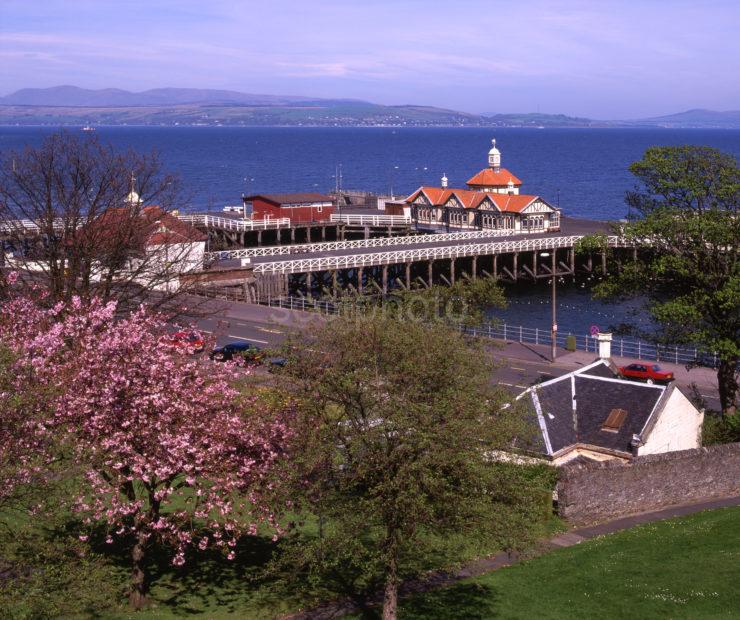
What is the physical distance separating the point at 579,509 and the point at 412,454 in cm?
1113

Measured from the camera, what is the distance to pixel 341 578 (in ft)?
70.6

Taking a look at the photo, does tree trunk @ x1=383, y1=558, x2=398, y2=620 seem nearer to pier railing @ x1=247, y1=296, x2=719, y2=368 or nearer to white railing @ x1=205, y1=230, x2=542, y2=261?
pier railing @ x1=247, y1=296, x2=719, y2=368

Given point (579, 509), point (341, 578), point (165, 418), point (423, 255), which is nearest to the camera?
point (165, 418)

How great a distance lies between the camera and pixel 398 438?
55.1 feet

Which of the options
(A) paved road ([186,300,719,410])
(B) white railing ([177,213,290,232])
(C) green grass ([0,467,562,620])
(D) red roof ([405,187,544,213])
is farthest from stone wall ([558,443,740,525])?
(B) white railing ([177,213,290,232])

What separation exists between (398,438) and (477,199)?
84.6m

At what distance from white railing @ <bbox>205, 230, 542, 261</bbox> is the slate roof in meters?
46.6

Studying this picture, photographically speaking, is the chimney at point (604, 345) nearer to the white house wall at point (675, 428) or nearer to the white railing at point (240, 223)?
the white house wall at point (675, 428)

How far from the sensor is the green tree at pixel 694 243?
32.1 meters

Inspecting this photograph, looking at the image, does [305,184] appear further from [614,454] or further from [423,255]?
[614,454]

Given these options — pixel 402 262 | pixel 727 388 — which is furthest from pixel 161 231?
pixel 402 262

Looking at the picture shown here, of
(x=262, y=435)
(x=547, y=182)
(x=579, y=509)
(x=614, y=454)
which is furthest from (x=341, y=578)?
(x=547, y=182)

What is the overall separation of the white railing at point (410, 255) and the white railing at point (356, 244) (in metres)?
3.14

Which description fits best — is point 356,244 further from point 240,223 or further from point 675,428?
point 675,428
